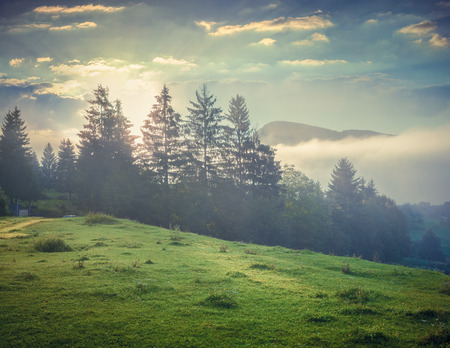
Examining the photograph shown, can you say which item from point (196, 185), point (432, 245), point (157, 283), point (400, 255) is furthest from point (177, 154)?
point (432, 245)

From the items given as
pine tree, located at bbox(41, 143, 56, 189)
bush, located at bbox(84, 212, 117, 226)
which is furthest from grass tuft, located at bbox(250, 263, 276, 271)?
pine tree, located at bbox(41, 143, 56, 189)

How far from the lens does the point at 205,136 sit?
61469 mm

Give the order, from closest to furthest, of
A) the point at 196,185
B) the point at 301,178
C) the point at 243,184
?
the point at 196,185 → the point at 243,184 → the point at 301,178

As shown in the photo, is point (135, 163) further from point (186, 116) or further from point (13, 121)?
point (13, 121)

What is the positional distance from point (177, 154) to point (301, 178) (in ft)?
132

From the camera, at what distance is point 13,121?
79250 millimetres

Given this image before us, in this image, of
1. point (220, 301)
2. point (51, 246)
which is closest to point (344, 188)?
point (51, 246)

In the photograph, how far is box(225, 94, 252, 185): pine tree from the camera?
65.6 m

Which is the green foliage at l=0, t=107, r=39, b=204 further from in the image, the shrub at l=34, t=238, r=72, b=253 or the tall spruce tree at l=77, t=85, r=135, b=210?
the shrub at l=34, t=238, r=72, b=253

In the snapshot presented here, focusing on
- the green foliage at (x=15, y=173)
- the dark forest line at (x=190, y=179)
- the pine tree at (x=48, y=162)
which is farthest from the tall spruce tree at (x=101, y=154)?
the pine tree at (x=48, y=162)

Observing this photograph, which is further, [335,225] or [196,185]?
[335,225]

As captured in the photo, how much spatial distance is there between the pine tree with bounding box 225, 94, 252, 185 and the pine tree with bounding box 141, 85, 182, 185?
13187 millimetres

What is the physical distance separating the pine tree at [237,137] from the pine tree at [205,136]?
3663 millimetres

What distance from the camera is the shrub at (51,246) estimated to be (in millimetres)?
16953
